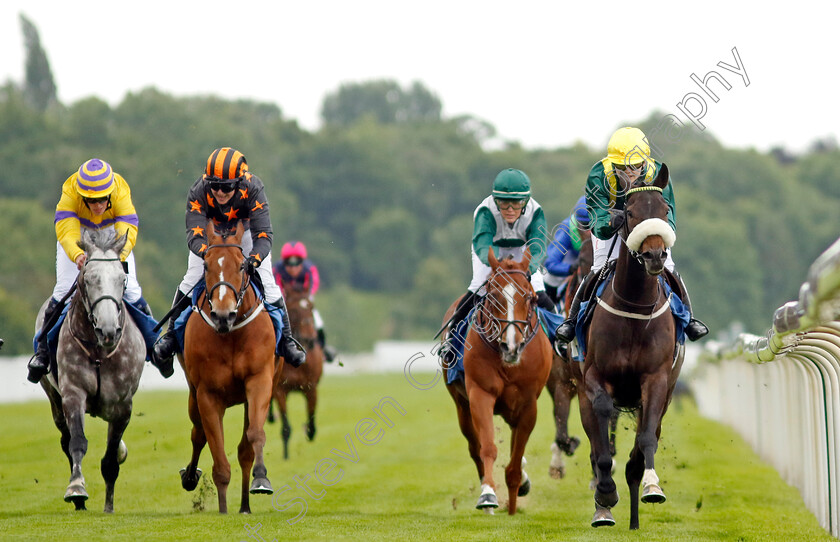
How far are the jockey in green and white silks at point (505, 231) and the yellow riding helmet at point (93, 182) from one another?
2874 millimetres

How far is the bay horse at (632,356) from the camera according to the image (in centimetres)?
785

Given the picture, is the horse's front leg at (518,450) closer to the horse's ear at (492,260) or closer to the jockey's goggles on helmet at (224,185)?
the horse's ear at (492,260)

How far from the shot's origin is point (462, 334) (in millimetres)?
9492

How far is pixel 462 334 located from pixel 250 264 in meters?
1.76

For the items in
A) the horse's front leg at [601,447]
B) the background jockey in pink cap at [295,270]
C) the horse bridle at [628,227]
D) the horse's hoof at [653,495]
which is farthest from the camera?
the background jockey in pink cap at [295,270]

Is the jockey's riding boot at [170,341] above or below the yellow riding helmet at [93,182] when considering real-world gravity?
below

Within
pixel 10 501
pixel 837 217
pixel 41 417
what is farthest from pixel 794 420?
pixel 837 217

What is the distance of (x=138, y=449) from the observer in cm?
1541

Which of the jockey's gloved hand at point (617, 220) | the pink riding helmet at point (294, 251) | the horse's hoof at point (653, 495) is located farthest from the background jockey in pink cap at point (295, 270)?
the horse's hoof at point (653, 495)

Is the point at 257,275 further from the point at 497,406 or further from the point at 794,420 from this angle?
the point at 794,420

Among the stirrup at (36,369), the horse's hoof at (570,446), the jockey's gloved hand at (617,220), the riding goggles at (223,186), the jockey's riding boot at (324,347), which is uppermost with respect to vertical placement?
the riding goggles at (223,186)

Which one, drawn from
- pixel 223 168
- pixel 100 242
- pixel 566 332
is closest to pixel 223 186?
pixel 223 168

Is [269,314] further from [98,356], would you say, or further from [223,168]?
[98,356]

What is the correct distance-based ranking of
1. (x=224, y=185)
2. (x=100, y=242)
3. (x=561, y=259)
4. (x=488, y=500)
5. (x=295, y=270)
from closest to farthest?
1. (x=488, y=500)
2. (x=100, y=242)
3. (x=224, y=185)
4. (x=561, y=259)
5. (x=295, y=270)
